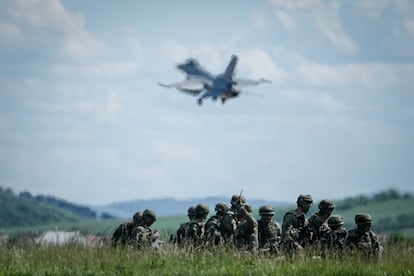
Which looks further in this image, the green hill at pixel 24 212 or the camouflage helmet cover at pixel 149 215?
the green hill at pixel 24 212

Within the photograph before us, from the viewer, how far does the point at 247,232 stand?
90.2 ft

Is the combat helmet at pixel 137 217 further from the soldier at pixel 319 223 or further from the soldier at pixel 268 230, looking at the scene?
the soldier at pixel 319 223

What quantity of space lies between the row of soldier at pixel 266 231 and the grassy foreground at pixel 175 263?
0.74 metres

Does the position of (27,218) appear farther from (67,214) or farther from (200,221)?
(200,221)

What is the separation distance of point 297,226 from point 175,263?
13.4 feet

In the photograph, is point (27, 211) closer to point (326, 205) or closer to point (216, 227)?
point (216, 227)

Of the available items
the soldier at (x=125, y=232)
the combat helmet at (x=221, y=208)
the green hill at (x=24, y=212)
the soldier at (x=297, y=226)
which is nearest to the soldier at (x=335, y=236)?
the soldier at (x=297, y=226)

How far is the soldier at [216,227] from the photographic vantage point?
28453 millimetres

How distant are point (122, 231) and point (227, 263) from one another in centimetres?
464

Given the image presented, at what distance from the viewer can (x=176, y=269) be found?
991 inches

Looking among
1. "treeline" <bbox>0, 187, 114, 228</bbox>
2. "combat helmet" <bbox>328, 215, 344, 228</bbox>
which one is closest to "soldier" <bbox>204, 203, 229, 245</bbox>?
"combat helmet" <bbox>328, 215, 344, 228</bbox>

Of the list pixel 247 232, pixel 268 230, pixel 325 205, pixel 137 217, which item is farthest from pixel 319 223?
pixel 137 217

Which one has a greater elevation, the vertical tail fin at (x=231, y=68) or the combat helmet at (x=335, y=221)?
the vertical tail fin at (x=231, y=68)

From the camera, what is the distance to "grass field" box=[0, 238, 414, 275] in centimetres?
2517
